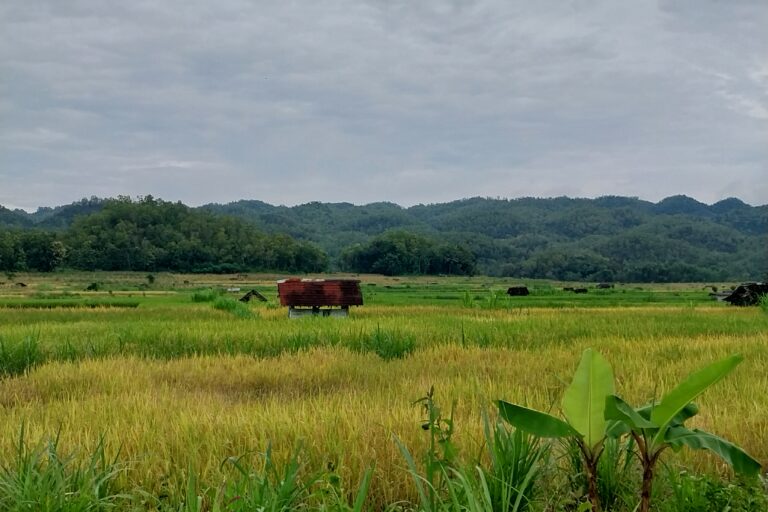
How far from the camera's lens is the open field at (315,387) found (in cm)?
377

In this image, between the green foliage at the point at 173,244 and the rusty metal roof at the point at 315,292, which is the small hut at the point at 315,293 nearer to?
the rusty metal roof at the point at 315,292

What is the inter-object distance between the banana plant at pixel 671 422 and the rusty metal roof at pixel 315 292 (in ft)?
54.2

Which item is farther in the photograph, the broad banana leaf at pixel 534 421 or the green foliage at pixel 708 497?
the green foliage at pixel 708 497

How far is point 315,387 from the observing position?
6.77 metres

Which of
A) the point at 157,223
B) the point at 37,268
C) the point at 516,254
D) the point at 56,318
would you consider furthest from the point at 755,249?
the point at 56,318

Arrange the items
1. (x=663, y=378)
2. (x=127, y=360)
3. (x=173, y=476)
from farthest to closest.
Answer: (x=127, y=360)
(x=663, y=378)
(x=173, y=476)

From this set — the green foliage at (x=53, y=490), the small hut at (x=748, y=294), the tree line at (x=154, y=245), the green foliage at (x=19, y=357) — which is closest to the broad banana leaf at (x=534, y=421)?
the green foliage at (x=53, y=490)

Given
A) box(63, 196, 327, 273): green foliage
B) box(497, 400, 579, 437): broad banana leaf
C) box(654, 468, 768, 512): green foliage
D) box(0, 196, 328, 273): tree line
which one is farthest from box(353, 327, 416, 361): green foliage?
box(63, 196, 327, 273): green foliage

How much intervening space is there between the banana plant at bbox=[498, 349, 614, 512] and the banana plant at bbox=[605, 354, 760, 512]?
0.25 ft

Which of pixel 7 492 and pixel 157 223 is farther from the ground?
pixel 157 223

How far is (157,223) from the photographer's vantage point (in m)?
138

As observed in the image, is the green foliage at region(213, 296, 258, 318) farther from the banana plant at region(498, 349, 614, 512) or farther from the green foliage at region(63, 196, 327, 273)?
the green foliage at region(63, 196, 327, 273)

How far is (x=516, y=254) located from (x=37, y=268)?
12455 centimetres

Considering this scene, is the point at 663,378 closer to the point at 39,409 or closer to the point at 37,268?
the point at 39,409
